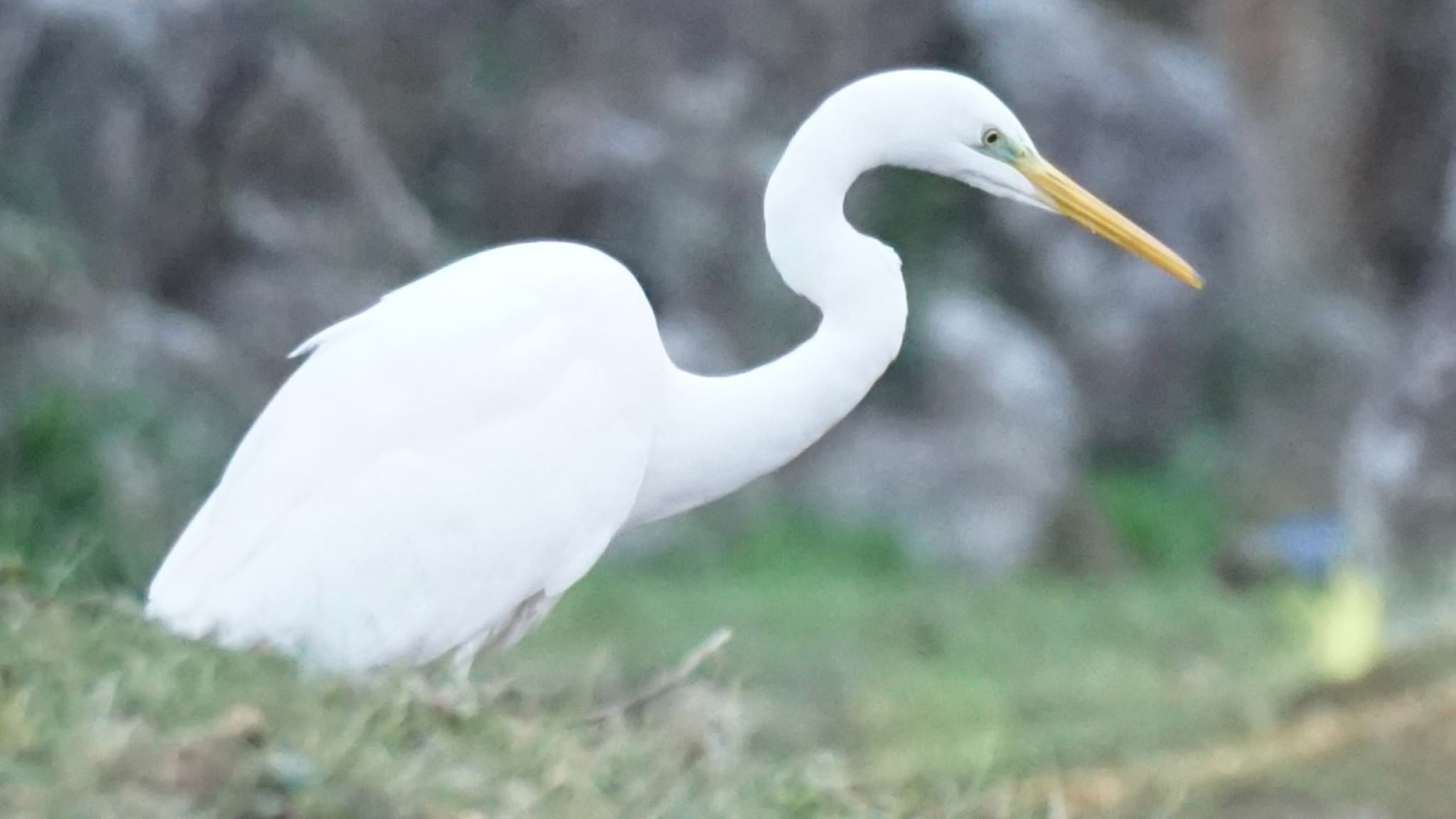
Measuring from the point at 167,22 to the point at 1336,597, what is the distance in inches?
155

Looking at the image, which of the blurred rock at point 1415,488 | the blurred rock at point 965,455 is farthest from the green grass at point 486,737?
the blurred rock at point 965,455

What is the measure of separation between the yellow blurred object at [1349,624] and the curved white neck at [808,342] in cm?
262

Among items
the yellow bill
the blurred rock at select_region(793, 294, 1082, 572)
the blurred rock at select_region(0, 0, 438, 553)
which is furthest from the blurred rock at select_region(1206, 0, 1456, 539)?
the yellow bill

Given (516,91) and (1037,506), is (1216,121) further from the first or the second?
(516,91)

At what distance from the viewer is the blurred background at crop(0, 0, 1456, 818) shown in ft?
18.5

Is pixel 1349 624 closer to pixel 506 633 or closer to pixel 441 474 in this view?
pixel 506 633

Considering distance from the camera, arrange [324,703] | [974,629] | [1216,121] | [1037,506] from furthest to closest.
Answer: [1216,121]
[1037,506]
[974,629]
[324,703]

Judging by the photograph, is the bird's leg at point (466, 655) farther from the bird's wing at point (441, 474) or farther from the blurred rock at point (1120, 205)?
the blurred rock at point (1120, 205)

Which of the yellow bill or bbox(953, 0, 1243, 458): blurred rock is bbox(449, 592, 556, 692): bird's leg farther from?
bbox(953, 0, 1243, 458): blurred rock

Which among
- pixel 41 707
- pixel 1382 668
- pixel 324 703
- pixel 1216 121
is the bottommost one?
pixel 41 707

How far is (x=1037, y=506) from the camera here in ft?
23.4

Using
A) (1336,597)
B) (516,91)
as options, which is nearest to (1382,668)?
(1336,597)

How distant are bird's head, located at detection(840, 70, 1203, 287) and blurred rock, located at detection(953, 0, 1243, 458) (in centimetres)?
484

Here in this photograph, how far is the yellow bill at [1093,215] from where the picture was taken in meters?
3.36
